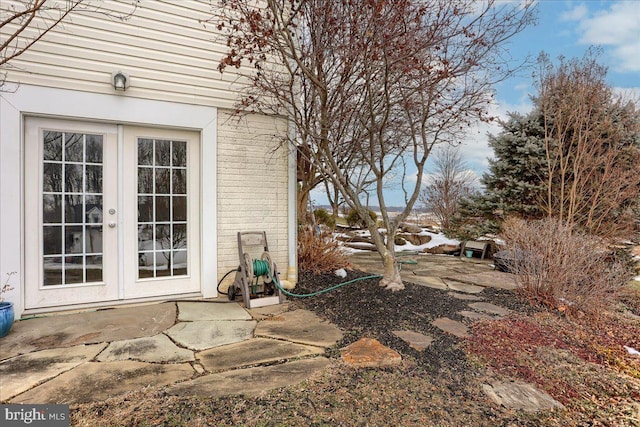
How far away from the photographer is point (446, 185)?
484 inches

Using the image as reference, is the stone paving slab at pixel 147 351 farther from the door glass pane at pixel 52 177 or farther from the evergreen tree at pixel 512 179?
the evergreen tree at pixel 512 179

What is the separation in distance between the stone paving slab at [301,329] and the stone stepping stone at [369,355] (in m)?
0.22

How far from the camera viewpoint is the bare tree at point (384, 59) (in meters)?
3.34

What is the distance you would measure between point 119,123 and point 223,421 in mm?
3304

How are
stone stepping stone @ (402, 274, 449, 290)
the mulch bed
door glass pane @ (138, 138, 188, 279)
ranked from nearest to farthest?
the mulch bed < door glass pane @ (138, 138, 188, 279) < stone stepping stone @ (402, 274, 449, 290)

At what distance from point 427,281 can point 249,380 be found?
3.54 metres

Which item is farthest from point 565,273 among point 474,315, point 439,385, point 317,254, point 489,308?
point 317,254

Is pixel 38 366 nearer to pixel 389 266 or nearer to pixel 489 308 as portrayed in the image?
pixel 389 266

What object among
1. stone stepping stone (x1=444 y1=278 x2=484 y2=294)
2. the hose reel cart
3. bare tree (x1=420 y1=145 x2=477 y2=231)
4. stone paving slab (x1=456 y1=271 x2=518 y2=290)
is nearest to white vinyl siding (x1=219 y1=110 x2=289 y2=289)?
the hose reel cart

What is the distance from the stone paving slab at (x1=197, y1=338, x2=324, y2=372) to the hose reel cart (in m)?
1.07

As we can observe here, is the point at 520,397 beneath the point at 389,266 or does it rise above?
beneath

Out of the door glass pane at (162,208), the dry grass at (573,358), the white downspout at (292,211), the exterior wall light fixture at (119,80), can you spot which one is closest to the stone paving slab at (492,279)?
the dry grass at (573,358)

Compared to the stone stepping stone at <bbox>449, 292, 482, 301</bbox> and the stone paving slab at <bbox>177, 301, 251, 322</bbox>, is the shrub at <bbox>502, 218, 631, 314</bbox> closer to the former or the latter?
the stone stepping stone at <bbox>449, 292, 482, 301</bbox>

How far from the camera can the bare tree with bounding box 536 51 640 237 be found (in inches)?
241
